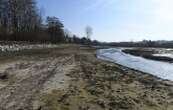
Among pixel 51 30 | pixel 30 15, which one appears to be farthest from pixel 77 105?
pixel 51 30

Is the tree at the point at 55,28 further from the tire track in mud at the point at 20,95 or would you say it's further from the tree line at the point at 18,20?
the tire track in mud at the point at 20,95

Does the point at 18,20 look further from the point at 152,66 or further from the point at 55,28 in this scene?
the point at 152,66

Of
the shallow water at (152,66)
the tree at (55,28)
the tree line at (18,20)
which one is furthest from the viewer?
the tree at (55,28)

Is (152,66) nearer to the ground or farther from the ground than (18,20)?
nearer to the ground

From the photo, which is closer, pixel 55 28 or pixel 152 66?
pixel 152 66

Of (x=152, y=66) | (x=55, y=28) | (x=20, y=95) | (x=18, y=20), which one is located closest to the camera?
(x=20, y=95)

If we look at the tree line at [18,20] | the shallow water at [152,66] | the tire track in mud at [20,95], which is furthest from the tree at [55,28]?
the tire track in mud at [20,95]

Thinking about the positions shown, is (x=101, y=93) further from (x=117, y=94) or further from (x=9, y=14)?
(x=9, y=14)

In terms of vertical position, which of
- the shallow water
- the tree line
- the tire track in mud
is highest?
the tree line

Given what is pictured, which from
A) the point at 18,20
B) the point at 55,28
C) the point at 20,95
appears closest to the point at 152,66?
the point at 20,95

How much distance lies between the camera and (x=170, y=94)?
37.3ft

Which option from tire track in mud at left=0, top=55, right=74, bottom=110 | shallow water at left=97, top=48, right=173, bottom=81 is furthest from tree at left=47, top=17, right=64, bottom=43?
tire track in mud at left=0, top=55, right=74, bottom=110

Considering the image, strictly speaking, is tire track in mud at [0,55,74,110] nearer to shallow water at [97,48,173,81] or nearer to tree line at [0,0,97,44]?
shallow water at [97,48,173,81]

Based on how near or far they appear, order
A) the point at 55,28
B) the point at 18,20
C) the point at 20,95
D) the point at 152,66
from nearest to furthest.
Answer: the point at 20,95
the point at 152,66
the point at 18,20
the point at 55,28
